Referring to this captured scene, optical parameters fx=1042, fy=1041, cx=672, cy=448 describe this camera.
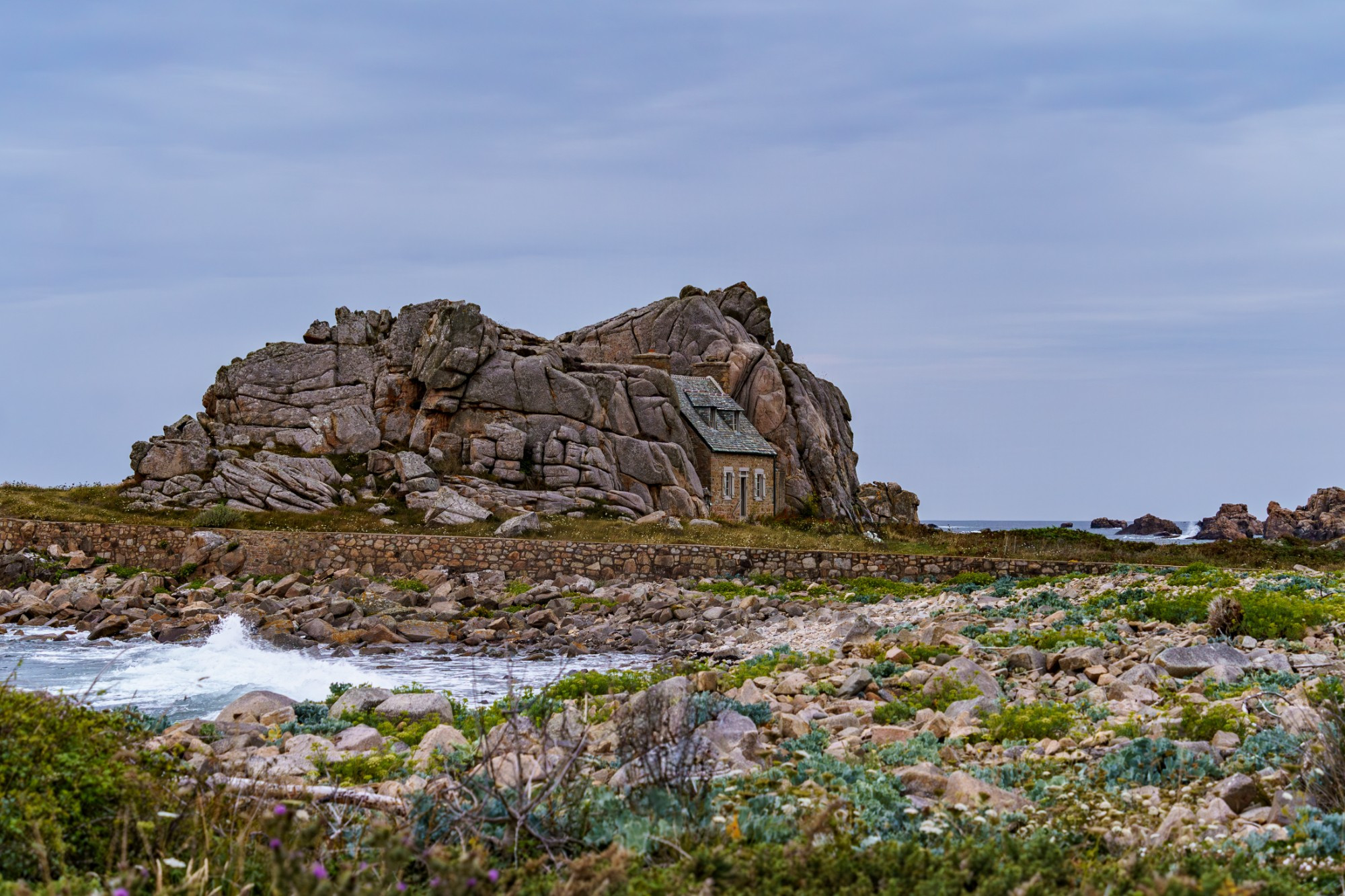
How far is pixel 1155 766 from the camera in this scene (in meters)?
7.79

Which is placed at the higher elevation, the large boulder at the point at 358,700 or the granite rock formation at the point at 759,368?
the granite rock formation at the point at 759,368

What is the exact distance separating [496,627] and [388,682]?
5651mm

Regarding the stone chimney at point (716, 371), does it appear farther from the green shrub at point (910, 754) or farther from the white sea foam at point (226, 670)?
the green shrub at point (910, 754)

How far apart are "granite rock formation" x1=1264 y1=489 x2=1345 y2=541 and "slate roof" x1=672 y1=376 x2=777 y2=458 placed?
39095 mm

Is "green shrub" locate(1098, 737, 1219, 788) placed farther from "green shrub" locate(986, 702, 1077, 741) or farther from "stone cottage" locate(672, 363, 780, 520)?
"stone cottage" locate(672, 363, 780, 520)

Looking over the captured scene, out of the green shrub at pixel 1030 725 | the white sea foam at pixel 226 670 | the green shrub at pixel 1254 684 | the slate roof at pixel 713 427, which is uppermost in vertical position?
the slate roof at pixel 713 427

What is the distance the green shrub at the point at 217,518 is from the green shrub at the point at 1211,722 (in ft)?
99.0

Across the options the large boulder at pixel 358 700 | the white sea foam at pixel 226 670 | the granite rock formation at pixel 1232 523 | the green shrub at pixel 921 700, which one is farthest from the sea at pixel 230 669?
the granite rock formation at pixel 1232 523

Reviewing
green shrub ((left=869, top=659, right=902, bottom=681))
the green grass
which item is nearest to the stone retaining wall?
the green grass

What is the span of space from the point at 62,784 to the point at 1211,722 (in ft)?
27.7

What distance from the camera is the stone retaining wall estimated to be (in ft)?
90.7

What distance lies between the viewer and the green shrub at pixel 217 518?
32.8 metres

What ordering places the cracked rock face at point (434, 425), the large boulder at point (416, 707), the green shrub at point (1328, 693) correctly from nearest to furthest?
the green shrub at point (1328, 693)
the large boulder at point (416, 707)
the cracked rock face at point (434, 425)

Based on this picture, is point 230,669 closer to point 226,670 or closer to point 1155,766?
point 226,670
